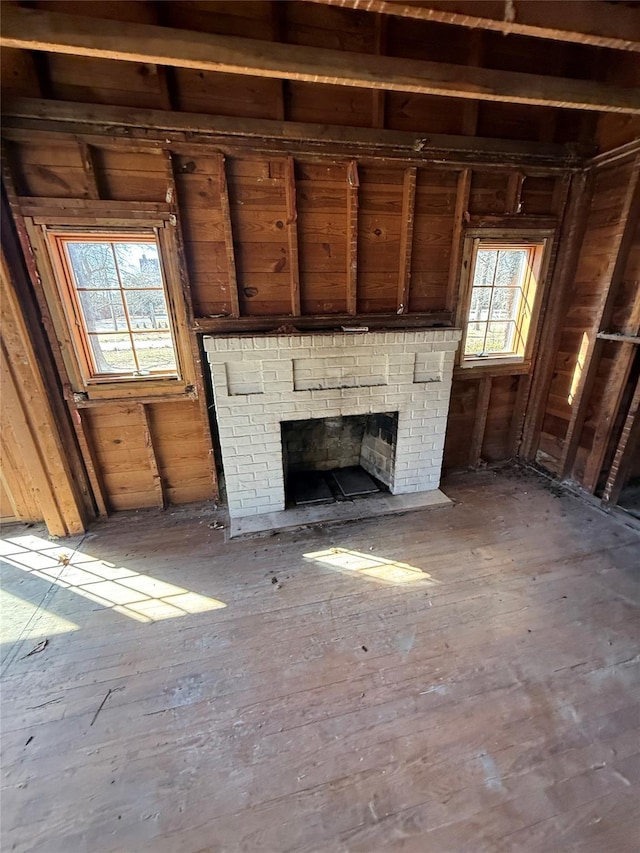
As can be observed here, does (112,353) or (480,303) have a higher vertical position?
(480,303)

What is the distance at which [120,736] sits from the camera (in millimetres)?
1475

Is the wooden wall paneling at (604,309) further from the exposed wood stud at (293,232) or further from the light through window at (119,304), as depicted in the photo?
the light through window at (119,304)

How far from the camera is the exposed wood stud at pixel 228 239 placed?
2.33 meters

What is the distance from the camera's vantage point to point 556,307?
3113 millimetres

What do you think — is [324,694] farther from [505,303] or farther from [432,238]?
[505,303]

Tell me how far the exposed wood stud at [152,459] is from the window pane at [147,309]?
1.94ft

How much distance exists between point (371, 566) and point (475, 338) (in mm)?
2167

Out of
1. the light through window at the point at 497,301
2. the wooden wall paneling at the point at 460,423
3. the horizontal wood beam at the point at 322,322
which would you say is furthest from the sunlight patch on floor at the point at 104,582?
the light through window at the point at 497,301

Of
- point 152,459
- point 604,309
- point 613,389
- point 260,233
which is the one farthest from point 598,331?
point 152,459

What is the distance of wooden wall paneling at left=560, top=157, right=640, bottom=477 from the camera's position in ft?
8.45

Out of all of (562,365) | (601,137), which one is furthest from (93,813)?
(601,137)

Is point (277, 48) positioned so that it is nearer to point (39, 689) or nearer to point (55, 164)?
point (55, 164)

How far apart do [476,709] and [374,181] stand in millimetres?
3174

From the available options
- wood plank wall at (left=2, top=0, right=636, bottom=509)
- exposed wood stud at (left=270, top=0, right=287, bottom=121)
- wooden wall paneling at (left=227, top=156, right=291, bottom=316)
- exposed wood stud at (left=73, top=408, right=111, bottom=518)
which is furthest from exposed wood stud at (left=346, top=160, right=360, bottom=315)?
exposed wood stud at (left=73, top=408, right=111, bottom=518)
